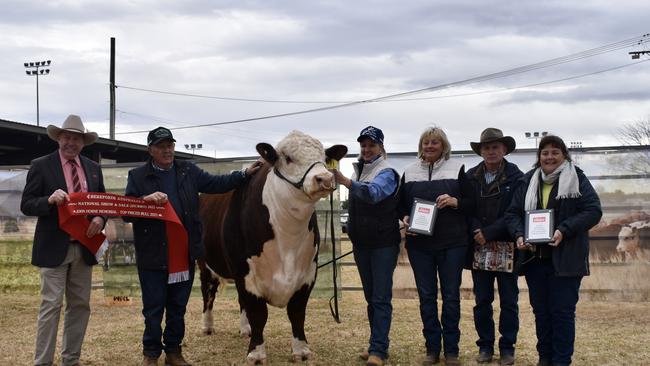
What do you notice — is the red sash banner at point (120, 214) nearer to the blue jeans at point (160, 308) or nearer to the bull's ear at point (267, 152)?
the blue jeans at point (160, 308)

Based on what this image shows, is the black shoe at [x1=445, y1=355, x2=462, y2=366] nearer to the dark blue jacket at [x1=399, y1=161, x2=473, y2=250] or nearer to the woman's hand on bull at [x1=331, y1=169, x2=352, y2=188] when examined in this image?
the dark blue jacket at [x1=399, y1=161, x2=473, y2=250]

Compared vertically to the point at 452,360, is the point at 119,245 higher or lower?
higher

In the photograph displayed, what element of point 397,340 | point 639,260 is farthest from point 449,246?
point 639,260

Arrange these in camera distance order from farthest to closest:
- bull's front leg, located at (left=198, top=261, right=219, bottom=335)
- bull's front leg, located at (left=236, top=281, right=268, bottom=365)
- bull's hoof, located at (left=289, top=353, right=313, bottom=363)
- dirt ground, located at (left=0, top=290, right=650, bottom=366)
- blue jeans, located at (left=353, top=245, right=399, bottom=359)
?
bull's front leg, located at (left=198, top=261, right=219, bottom=335) → dirt ground, located at (left=0, top=290, right=650, bottom=366) → bull's hoof, located at (left=289, top=353, right=313, bottom=363) → bull's front leg, located at (left=236, top=281, right=268, bottom=365) → blue jeans, located at (left=353, top=245, right=399, bottom=359)

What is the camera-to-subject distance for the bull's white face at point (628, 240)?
7.83 meters

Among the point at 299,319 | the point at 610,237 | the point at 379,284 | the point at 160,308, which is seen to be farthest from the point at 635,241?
the point at 160,308

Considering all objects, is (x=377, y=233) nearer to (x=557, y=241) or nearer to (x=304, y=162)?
(x=304, y=162)

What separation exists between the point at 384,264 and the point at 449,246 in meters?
0.52

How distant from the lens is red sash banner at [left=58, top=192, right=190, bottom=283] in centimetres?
485

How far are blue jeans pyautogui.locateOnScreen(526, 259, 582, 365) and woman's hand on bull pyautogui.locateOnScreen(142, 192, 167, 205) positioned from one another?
9.22 ft

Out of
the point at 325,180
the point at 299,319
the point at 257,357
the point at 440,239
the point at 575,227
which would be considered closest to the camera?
the point at 325,180

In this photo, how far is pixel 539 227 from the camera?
486 cm

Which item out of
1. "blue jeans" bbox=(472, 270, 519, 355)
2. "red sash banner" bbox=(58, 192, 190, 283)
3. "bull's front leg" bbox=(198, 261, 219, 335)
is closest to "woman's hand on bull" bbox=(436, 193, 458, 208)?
"blue jeans" bbox=(472, 270, 519, 355)

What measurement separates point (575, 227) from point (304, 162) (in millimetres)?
1985
